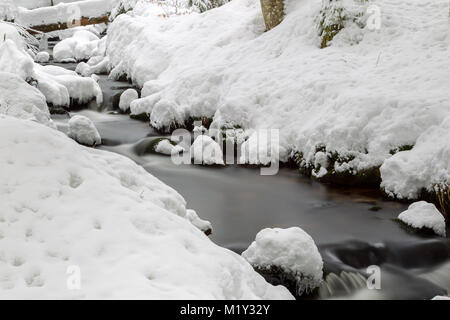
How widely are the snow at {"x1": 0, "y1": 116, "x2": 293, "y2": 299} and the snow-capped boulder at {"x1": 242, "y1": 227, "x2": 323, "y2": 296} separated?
0.31 metres

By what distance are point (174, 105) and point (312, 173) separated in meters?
3.84

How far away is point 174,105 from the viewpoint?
31.3ft

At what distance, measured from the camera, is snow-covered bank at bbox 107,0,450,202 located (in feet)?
21.2

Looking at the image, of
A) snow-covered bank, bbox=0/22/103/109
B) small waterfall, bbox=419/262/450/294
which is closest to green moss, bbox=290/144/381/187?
small waterfall, bbox=419/262/450/294

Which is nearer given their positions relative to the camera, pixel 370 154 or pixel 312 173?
pixel 370 154

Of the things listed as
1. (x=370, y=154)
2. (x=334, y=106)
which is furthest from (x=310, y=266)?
(x=334, y=106)

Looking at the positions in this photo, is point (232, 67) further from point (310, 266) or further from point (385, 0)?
point (310, 266)

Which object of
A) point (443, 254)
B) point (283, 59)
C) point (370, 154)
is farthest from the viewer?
point (283, 59)

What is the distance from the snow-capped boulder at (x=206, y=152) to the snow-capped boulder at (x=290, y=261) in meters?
3.75

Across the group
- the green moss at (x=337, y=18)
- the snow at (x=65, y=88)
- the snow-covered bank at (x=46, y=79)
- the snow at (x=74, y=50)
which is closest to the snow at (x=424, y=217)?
the green moss at (x=337, y=18)

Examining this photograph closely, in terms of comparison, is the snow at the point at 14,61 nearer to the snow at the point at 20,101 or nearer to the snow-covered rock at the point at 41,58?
the snow at the point at 20,101

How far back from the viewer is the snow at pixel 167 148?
830cm

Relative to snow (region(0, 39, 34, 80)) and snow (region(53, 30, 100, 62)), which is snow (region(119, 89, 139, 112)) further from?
snow (region(53, 30, 100, 62))

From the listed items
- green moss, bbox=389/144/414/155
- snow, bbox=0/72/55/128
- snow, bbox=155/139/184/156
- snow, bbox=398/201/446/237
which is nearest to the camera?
snow, bbox=398/201/446/237
